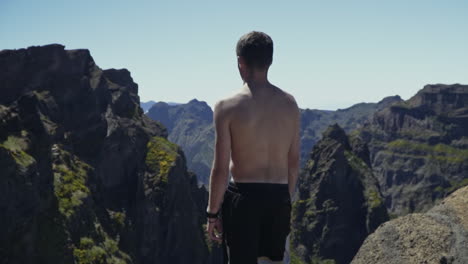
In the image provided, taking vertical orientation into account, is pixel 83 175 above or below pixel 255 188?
below

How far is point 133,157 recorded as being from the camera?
4665 inches

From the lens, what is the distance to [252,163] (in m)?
8.55

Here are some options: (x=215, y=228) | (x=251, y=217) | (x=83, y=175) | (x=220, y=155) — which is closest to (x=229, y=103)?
(x=220, y=155)

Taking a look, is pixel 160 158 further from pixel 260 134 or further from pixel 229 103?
pixel 229 103

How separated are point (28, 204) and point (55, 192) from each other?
1880cm

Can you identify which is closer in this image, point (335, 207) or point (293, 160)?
point (293, 160)

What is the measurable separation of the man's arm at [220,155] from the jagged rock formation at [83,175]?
2050 inches

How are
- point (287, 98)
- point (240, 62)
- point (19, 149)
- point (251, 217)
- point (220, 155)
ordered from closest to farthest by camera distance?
1. point (220, 155)
2. point (251, 217)
3. point (240, 62)
4. point (287, 98)
5. point (19, 149)

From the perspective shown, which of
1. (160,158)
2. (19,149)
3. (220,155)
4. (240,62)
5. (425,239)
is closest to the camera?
(220,155)

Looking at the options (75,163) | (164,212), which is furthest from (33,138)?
(164,212)

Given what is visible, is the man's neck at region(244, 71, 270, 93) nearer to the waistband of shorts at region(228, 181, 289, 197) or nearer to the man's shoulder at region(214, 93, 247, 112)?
the man's shoulder at region(214, 93, 247, 112)

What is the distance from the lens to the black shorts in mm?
8484

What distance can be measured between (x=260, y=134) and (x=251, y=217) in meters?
1.52

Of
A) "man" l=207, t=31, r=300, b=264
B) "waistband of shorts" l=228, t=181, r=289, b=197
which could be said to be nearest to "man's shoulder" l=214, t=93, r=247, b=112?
"man" l=207, t=31, r=300, b=264
